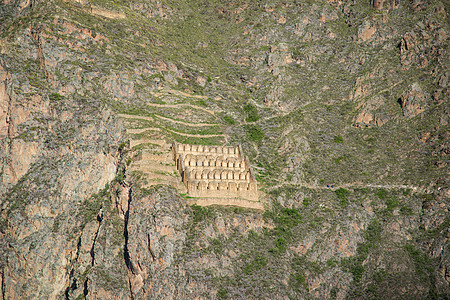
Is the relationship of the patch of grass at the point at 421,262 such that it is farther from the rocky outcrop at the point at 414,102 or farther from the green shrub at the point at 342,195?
the rocky outcrop at the point at 414,102

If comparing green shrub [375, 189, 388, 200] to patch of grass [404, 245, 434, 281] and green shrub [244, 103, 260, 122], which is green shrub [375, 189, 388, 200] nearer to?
patch of grass [404, 245, 434, 281]

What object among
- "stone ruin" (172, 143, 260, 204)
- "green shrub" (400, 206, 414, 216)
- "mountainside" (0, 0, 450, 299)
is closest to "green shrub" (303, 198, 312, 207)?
"mountainside" (0, 0, 450, 299)

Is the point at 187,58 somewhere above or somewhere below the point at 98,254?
above

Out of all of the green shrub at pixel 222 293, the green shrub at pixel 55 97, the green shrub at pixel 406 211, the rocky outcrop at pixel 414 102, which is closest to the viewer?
the green shrub at pixel 222 293

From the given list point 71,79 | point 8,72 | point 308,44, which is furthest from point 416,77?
point 8,72

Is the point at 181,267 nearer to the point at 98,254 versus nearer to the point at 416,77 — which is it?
the point at 98,254

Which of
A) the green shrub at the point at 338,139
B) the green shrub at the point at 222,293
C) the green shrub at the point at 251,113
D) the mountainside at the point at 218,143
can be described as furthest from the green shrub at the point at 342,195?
the green shrub at the point at 222,293
